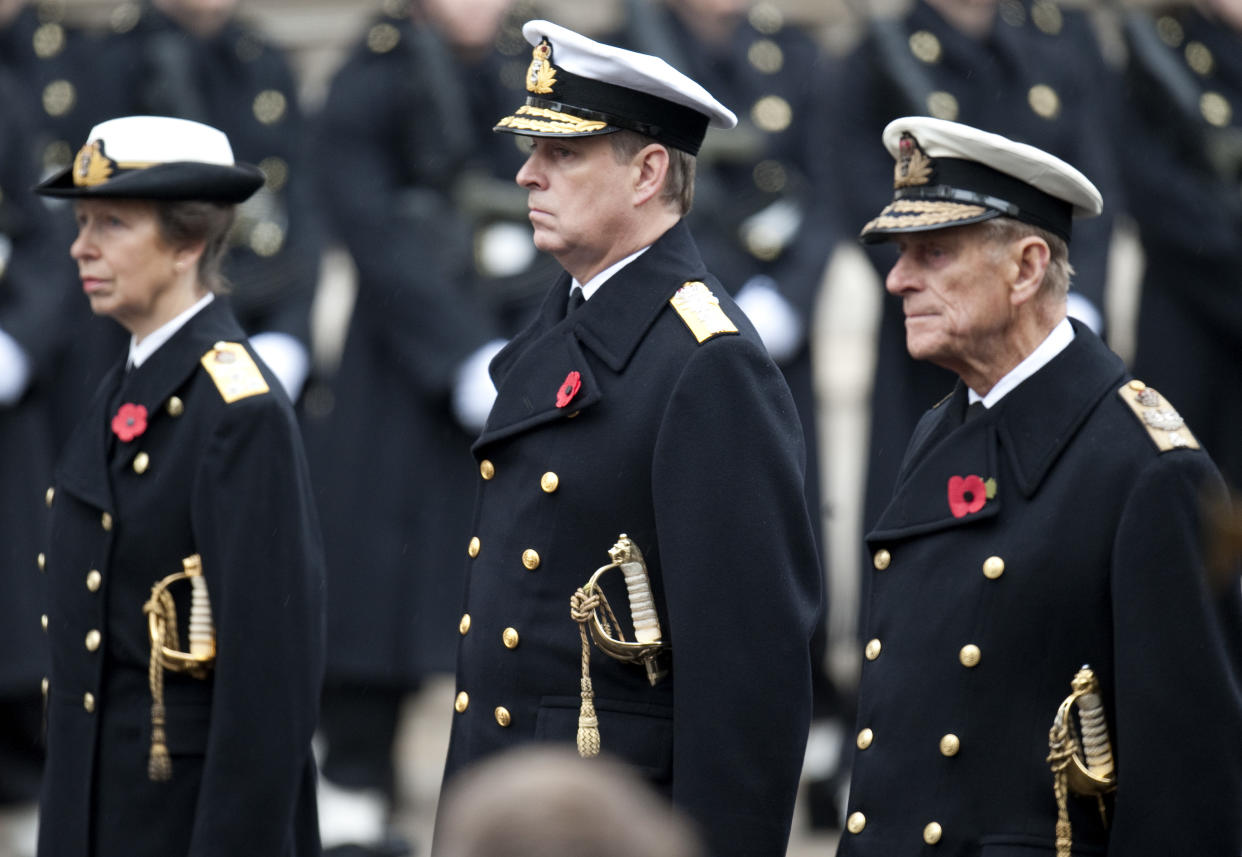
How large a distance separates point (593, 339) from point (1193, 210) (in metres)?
3.47

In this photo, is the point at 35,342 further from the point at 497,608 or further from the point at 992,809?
the point at 992,809

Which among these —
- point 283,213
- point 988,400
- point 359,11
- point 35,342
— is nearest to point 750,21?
point 283,213

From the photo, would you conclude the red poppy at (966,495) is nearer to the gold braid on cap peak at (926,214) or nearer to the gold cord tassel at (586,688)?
the gold braid on cap peak at (926,214)

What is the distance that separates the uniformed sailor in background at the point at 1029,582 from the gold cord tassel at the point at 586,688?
0.45 m

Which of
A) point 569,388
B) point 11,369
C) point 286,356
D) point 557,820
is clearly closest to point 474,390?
point 286,356

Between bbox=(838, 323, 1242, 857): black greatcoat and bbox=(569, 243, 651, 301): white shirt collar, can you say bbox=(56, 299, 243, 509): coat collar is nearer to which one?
bbox=(569, 243, 651, 301): white shirt collar

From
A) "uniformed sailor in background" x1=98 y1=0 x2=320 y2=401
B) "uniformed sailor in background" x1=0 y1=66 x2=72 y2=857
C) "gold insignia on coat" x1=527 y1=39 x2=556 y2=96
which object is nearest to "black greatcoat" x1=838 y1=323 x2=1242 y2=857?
"gold insignia on coat" x1=527 y1=39 x2=556 y2=96

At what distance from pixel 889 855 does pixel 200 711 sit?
1.37 m

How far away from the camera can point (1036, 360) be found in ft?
12.2

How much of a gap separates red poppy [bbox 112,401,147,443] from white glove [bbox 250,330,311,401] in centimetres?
254

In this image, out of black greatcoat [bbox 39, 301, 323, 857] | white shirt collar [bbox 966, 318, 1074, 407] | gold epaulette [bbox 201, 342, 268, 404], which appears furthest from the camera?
gold epaulette [bbox 201, 342, 268, 404]

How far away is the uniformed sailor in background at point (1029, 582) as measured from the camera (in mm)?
3375

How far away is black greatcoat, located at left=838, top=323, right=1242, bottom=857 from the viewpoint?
3369mm

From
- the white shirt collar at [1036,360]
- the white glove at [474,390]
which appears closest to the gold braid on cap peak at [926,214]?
the white shirt collar at [1036,360]
